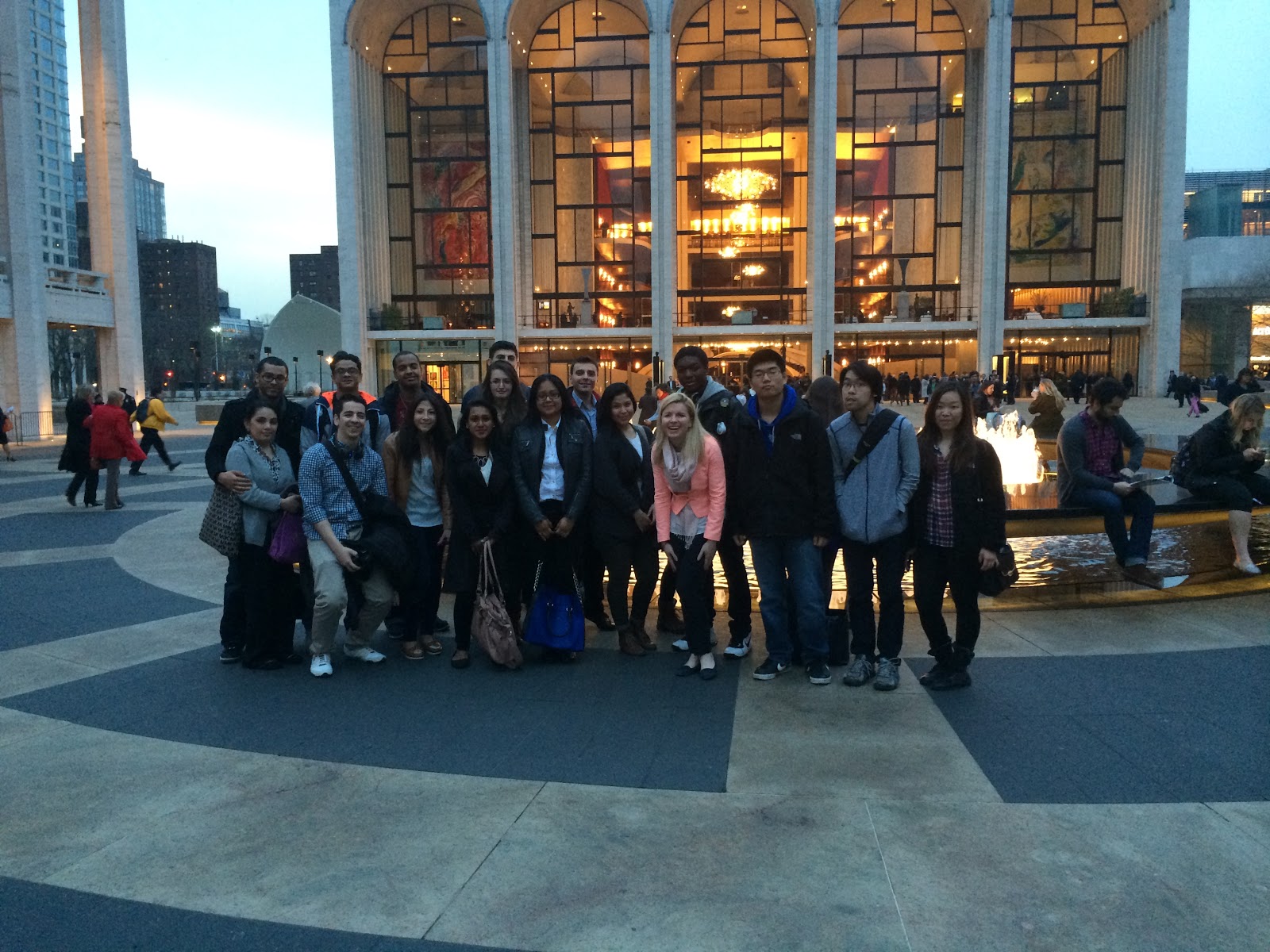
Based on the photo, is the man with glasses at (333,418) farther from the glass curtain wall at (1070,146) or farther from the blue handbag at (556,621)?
the glass curtain wall at (1070,146)

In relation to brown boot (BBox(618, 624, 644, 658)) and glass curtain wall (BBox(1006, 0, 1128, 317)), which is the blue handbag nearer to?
brown boot (BBox(618, 624, 644, 658))

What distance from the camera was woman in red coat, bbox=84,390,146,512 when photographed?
1391cm

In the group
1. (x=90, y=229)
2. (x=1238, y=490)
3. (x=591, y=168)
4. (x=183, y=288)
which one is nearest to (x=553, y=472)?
(x=1238, y=490)

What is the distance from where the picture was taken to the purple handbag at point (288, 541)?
597cm

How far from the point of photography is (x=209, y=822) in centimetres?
388

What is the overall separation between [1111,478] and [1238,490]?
136cm

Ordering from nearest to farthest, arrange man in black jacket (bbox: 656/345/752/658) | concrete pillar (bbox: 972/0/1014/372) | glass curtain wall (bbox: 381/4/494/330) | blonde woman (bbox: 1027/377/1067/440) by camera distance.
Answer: man in black jacket (bbox: 656/345/752/658) < blonde woman (bbox: 1027/377/1067/440) < concrete pillar (bbox: 972/0/1014/372) < glass curtain wall (bbox: 381/4/494/330)

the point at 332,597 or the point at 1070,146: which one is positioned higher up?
the point at 1070,146

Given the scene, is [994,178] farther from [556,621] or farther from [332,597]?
[332,597]

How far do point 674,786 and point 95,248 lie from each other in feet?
125

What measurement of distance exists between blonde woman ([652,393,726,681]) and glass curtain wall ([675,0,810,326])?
45439 mm

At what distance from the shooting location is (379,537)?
6008 millimetres

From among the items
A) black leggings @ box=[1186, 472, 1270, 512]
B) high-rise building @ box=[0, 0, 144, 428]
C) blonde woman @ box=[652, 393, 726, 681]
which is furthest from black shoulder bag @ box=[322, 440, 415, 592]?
high-rise building @ box=[0, 0, 144, 428]

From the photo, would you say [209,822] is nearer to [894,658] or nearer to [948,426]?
[894,658]
